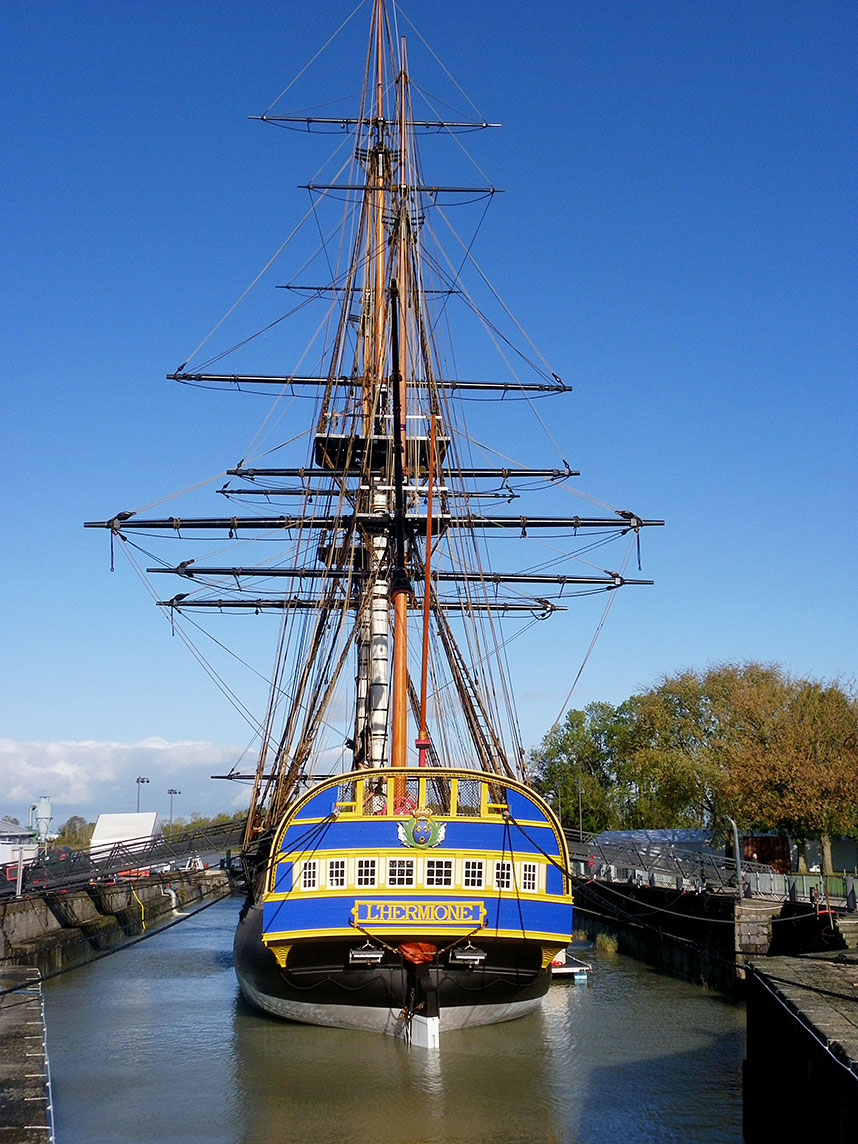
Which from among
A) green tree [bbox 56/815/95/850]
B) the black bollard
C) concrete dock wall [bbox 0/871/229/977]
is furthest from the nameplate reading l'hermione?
green tree [bbox 56/815/95/850]

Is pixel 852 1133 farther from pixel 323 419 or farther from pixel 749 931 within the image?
pixel 323 419

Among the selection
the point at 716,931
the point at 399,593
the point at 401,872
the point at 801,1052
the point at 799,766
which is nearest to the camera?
the point at 801,1052

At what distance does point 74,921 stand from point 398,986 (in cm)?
2132

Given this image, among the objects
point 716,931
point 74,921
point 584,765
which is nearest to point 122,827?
point 74,921

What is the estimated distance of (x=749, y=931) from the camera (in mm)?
24953

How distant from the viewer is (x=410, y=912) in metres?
19.3

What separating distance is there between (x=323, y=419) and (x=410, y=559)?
24.9ft

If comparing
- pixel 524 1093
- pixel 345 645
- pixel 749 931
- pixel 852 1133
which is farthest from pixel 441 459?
pixel 852 1133

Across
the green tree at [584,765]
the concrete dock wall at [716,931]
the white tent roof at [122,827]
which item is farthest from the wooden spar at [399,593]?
the green tree at [584,765]

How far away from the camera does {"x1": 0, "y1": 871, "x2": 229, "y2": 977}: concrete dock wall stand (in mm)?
28688

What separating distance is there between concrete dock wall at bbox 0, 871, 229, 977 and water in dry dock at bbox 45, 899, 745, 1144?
2991 millimetres

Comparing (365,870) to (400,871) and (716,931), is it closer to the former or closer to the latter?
(400,871)

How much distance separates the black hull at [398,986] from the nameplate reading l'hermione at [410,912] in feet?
1.30

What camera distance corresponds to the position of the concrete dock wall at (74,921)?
1129 inches
